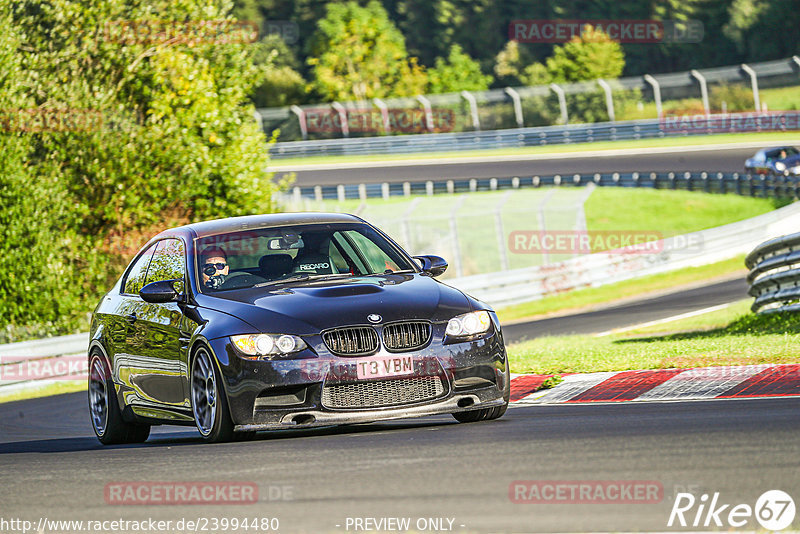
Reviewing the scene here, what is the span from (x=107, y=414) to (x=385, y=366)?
3.08 m

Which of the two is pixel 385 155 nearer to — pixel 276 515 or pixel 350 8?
pixel 350 8

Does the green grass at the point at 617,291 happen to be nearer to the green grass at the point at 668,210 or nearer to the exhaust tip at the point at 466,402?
the green grass at the point at 668,210

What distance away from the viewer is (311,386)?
7.99 m

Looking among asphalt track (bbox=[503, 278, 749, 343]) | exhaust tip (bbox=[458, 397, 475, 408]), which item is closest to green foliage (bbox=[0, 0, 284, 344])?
asphalt track (bbox=[503, 278, 749, 343])

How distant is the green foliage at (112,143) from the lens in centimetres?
2394

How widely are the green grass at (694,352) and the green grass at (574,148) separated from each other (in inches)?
1583

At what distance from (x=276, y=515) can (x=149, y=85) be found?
21.5 meters

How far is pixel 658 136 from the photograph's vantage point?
5747cm

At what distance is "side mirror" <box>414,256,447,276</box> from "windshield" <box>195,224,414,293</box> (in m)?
0.13

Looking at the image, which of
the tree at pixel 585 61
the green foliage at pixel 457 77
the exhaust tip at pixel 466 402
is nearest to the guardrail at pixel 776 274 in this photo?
the exhaust tip at pixel 466 402

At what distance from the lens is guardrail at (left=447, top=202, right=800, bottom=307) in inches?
1106

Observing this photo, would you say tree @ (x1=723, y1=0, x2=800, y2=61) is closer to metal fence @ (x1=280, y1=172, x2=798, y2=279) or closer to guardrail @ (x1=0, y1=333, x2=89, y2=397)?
metal fence @ (x1=280, y1=172, x2=798, y2=279)

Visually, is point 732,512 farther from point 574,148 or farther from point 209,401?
point 574,148

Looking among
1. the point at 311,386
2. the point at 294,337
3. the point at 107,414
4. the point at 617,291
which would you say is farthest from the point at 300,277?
the point at 617,291
